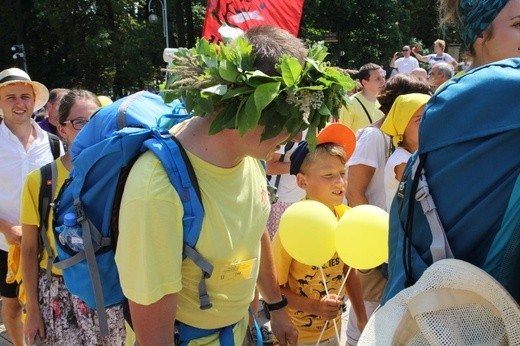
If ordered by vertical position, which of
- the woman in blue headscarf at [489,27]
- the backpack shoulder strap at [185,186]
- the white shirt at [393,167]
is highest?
the woman in blue headscarf at [489,27]

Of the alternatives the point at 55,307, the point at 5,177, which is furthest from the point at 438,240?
the point at 5,177

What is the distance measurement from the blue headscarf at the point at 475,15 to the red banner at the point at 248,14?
10.7 ft

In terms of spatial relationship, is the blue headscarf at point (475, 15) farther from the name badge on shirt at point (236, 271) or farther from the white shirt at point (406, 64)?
the white shirt at point (406, 64)

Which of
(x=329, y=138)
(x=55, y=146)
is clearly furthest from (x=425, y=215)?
(x=55, y=146)

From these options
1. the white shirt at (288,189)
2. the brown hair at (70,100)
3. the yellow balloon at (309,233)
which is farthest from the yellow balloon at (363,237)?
the white shirt at (288,189)

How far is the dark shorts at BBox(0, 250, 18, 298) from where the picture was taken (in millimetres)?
3461

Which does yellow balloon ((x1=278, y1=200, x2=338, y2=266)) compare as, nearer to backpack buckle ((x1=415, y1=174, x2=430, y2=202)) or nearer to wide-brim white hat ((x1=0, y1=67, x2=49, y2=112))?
backpack buckle ((x1=415, y1=174, x2=430, y2=202))

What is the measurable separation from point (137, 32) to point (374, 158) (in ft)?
76.2

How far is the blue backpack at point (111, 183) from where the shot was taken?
5.22ft

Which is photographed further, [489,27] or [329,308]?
[329,308]

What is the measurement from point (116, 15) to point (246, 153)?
26.7 meters

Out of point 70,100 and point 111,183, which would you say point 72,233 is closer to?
point 111,183

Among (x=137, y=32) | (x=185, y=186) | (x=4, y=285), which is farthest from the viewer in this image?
(x=137, y=32)

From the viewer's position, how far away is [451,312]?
965mm
